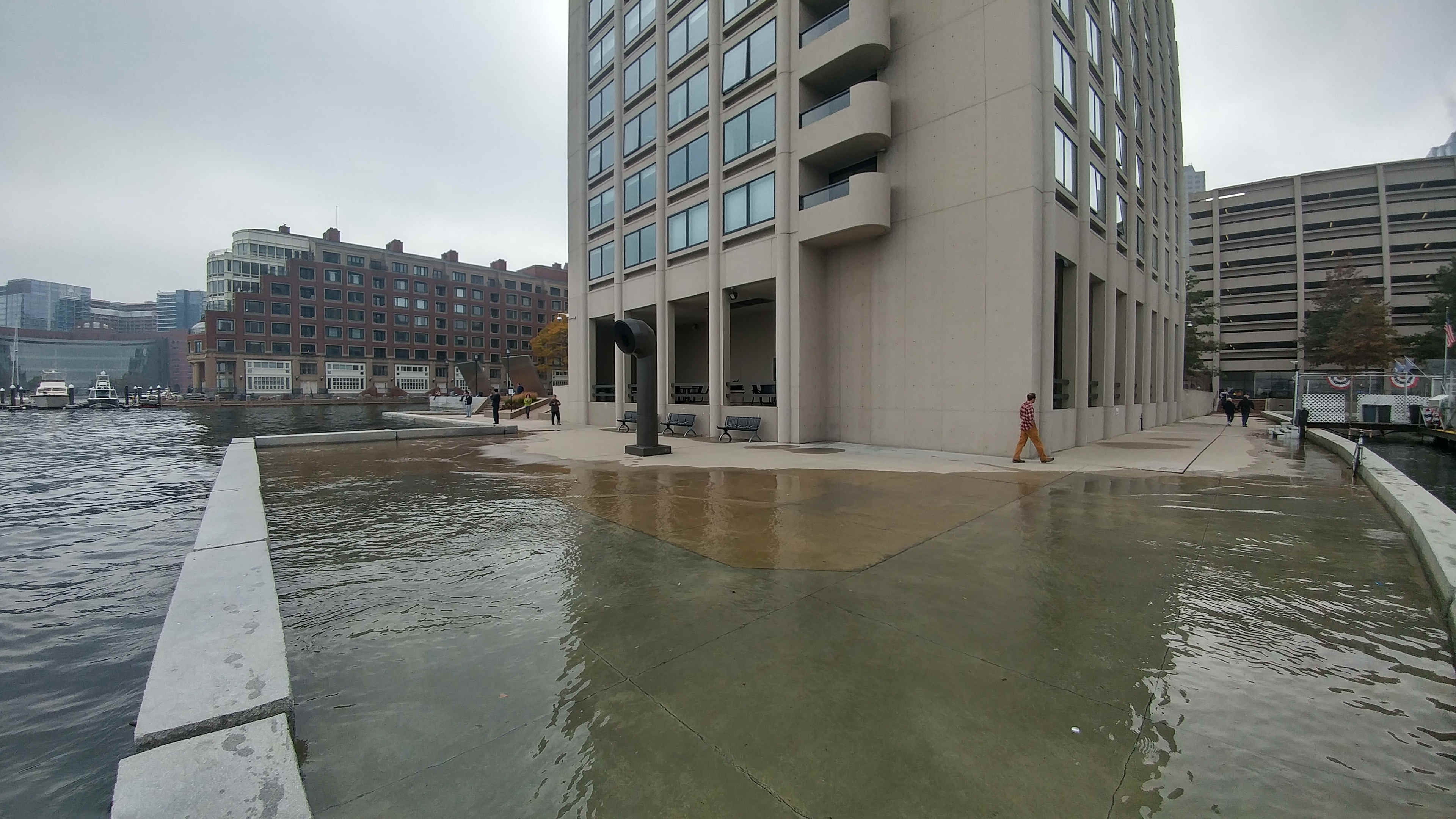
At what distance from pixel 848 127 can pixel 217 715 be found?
18.6 meters

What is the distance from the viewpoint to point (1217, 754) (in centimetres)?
271

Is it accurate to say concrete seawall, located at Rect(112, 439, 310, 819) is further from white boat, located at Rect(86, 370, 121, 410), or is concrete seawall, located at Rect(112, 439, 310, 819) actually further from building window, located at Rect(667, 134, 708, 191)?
white boat, located at Rect(86, 370, 121, 410)

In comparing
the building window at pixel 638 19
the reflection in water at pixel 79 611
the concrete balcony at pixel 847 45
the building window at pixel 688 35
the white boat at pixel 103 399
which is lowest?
the reflection in water at pixel 79 611

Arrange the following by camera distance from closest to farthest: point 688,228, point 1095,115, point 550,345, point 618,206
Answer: point 1095,115 < point 688,228 < point 618,206 < point 550,345

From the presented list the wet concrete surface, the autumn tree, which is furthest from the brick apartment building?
the wet concrete surface

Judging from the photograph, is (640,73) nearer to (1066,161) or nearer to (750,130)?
(750,130)

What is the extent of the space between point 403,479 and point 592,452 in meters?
5.65

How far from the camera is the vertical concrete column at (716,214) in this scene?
21172 millimetres

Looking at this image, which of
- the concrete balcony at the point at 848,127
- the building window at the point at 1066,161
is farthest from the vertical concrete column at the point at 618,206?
the building window at the point at 1066,161

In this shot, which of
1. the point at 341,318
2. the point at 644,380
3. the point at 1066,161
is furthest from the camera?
the point at 341,318

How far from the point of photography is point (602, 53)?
29.1 m

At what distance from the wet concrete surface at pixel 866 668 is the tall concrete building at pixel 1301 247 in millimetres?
80589

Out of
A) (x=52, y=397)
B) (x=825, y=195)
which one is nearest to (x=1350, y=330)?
(x=825, y=195)

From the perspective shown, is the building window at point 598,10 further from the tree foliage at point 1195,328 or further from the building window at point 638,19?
the tree foliage at point 1195,328
